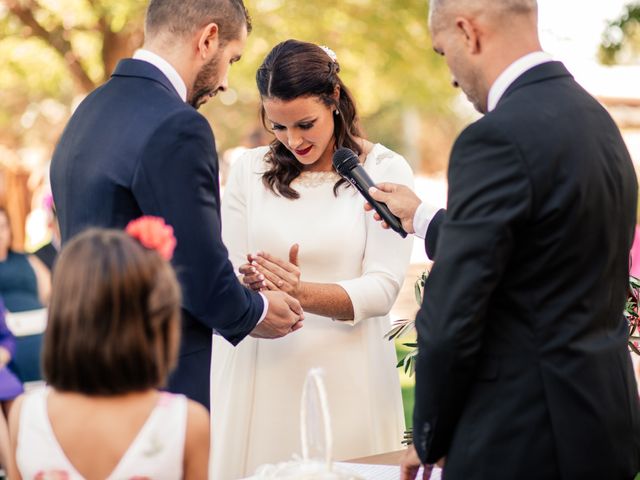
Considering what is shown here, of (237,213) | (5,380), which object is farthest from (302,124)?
(5,380)

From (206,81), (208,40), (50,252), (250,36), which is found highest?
(250,36)

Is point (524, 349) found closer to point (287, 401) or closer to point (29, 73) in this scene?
point (287, 401)

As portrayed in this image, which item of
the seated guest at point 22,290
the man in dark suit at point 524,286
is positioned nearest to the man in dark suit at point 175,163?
the man in dark suit at point 524,286

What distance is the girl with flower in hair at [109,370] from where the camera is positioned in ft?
7.11

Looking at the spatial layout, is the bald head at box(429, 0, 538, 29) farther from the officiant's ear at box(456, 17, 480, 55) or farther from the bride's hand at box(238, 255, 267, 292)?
the bride's hand at box(238, 255, 267, 292)

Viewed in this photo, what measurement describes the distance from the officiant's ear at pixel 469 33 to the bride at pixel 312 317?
1.33 meters

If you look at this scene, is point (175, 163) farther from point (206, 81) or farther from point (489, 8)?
point (489, 8)

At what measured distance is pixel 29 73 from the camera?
13750mm

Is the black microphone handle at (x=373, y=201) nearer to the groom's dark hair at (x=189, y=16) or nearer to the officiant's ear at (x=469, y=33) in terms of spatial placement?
the groom's dark hair at (x=189, y=16)

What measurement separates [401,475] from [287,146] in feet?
5.19

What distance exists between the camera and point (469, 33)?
8.20 feet

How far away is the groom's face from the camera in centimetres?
322

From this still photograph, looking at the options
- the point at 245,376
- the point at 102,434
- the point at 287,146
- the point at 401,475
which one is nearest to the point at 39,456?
the point at 102,434

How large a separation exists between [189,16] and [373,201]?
0.86 metres
